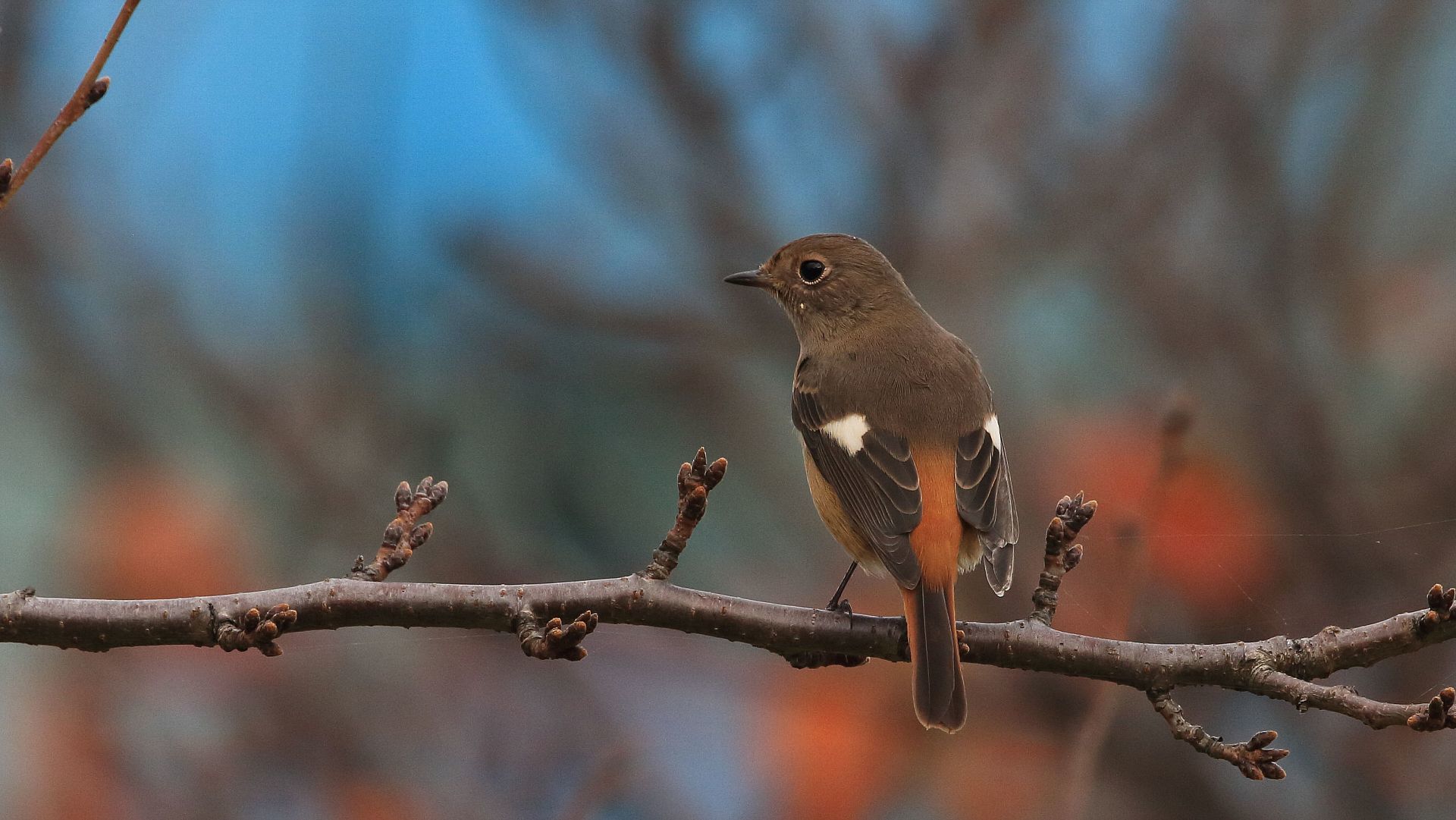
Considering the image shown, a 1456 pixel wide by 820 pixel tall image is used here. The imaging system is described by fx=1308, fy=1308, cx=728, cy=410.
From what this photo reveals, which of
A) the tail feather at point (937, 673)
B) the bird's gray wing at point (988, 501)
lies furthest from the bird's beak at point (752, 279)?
the tail feather at point (937, 673)

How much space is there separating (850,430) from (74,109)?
8.60 feet

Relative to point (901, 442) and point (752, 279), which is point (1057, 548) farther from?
point (752, 279)

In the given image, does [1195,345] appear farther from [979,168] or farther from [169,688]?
[169,688]

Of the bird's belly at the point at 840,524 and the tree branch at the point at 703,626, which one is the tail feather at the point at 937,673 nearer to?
the tree branch at the point at 703,626

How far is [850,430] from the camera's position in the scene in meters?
4.07

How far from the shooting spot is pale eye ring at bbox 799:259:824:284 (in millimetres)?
4910

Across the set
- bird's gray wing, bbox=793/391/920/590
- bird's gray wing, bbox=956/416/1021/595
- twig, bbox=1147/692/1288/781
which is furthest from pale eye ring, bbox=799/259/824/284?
twig, bbox=1147/692/1288/781

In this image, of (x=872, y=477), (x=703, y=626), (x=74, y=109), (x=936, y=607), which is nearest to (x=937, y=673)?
(x=936, y=607)

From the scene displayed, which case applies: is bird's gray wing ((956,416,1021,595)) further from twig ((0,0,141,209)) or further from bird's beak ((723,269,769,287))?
twig ((0,0,141,209))

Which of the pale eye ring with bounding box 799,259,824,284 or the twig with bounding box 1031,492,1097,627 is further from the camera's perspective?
the pale eye ring with bounding box 799,259,824,284

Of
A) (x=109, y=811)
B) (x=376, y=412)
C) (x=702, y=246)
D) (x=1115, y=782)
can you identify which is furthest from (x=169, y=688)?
(x=1115, y=782)

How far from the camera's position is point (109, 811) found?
198 inches

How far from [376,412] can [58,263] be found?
1.98 m

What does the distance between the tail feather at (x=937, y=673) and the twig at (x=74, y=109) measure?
7.30 feet
